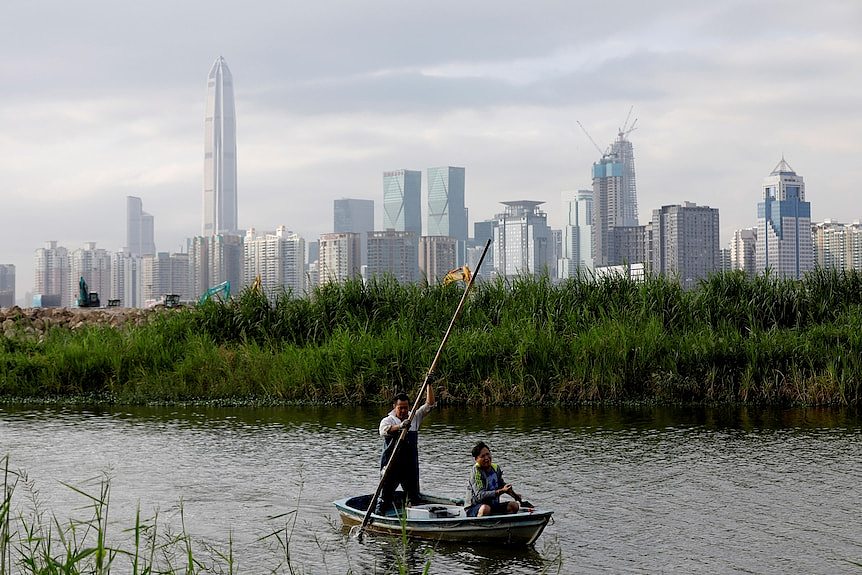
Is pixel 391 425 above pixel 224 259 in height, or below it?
below

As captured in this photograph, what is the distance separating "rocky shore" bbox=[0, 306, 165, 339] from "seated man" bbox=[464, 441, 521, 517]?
1732cm

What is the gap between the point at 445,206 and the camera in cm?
13050

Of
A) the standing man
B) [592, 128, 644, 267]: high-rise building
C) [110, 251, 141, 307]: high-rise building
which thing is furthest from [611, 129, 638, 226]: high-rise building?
the standing man

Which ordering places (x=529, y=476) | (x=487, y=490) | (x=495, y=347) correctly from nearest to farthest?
(x=487, y=490), (x=529, y=476), (x=495, y=347)

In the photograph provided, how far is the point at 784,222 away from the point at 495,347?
4959 centimetres

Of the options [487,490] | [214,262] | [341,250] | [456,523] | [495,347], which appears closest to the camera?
[456,523]

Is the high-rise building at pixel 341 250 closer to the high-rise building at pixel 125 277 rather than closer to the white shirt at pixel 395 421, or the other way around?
the high-rise building at pixel 125 277

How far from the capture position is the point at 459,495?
1161cm

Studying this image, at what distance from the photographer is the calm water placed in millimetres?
9266

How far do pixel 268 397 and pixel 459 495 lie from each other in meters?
9.55

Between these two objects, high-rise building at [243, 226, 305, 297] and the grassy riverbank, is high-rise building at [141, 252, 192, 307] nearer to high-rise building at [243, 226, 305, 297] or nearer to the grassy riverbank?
high-rise building at [243, 226, 305, 297]

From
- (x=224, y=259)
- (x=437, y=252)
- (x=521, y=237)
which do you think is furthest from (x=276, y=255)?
(x=437, y=252)

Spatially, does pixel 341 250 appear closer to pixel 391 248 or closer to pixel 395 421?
pixel 391 248

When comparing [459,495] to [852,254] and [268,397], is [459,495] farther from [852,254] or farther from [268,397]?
[852,254]
